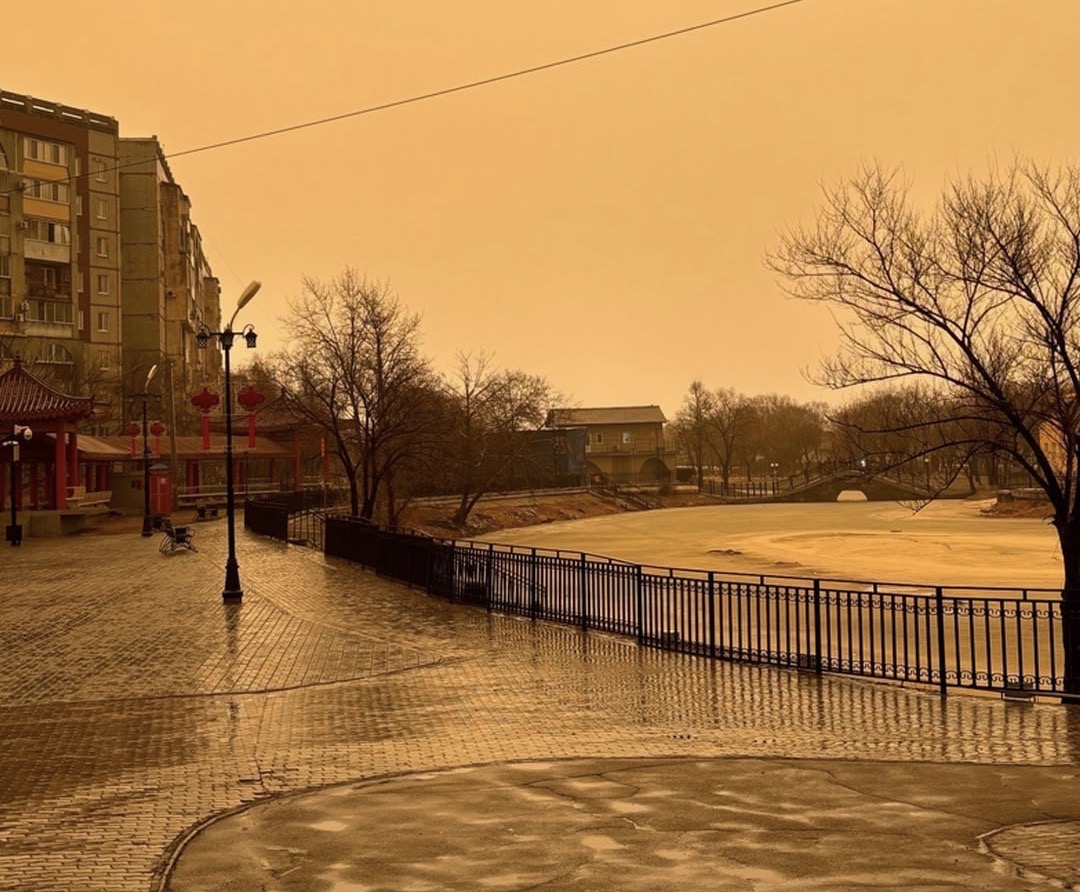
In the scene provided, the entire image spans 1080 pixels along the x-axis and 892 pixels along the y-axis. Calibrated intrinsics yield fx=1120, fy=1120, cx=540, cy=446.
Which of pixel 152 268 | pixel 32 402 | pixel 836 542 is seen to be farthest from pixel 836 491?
pixel 32 402

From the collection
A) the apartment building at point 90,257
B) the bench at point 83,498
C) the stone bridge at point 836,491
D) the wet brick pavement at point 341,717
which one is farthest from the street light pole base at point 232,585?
the stone bridge at point 836,491

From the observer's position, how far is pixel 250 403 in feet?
178

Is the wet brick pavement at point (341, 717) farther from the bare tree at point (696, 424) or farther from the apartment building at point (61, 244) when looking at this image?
the bare tree at point (696, 424)

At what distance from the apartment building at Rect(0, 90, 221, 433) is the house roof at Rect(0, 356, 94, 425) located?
16.0 meters

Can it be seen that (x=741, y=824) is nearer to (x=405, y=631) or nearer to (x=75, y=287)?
(x=405, y=631)

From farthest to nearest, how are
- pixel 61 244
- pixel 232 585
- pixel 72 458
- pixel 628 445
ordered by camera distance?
pixel 628 445
pixel 61 244
pixel 72 458
pixel 232 585

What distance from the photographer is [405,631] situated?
19219 mm

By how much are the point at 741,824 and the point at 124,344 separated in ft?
271

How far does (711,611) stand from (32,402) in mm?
34488

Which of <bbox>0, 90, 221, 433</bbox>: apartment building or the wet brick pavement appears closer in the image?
the wet brick pavement

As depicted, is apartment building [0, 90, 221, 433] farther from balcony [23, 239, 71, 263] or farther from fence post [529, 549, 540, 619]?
fence post [529, 549, 540, 619]

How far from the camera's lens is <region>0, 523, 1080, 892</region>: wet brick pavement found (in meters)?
8.73

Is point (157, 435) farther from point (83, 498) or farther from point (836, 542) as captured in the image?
point (836, 542)

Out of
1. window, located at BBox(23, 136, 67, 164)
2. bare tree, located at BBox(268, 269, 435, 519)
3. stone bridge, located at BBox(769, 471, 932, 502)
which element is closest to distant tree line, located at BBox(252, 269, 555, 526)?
bare tree, located at BBox(268, 269, 435, 519)
